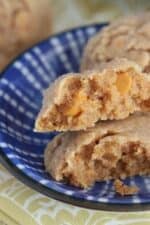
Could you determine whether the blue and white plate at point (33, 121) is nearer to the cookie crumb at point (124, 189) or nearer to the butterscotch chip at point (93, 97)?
the cookie crumb at point (124, 189)

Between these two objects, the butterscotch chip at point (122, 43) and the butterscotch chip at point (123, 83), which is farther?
the butterscotch chip at point (122, 43)

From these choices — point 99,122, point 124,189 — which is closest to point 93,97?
point 99,122

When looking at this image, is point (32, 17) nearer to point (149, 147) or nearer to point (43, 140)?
point (43, 140)

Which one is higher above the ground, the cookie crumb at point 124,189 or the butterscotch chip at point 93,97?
the butterscotch chip at point 93,97

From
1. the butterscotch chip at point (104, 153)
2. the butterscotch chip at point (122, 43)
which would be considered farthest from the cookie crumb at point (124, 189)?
the butterscotch chip at point (122, 43)

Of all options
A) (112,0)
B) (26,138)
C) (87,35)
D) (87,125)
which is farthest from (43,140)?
(112,0)

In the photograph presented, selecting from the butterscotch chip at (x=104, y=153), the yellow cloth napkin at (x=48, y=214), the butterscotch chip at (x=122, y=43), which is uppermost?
the butterscotch chip at (x=122, y=43)

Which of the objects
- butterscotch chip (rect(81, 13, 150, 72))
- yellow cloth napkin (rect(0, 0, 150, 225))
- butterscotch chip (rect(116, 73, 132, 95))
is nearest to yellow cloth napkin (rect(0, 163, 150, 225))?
yellow cloth napkin (rect(0, 0, 150, 225))
